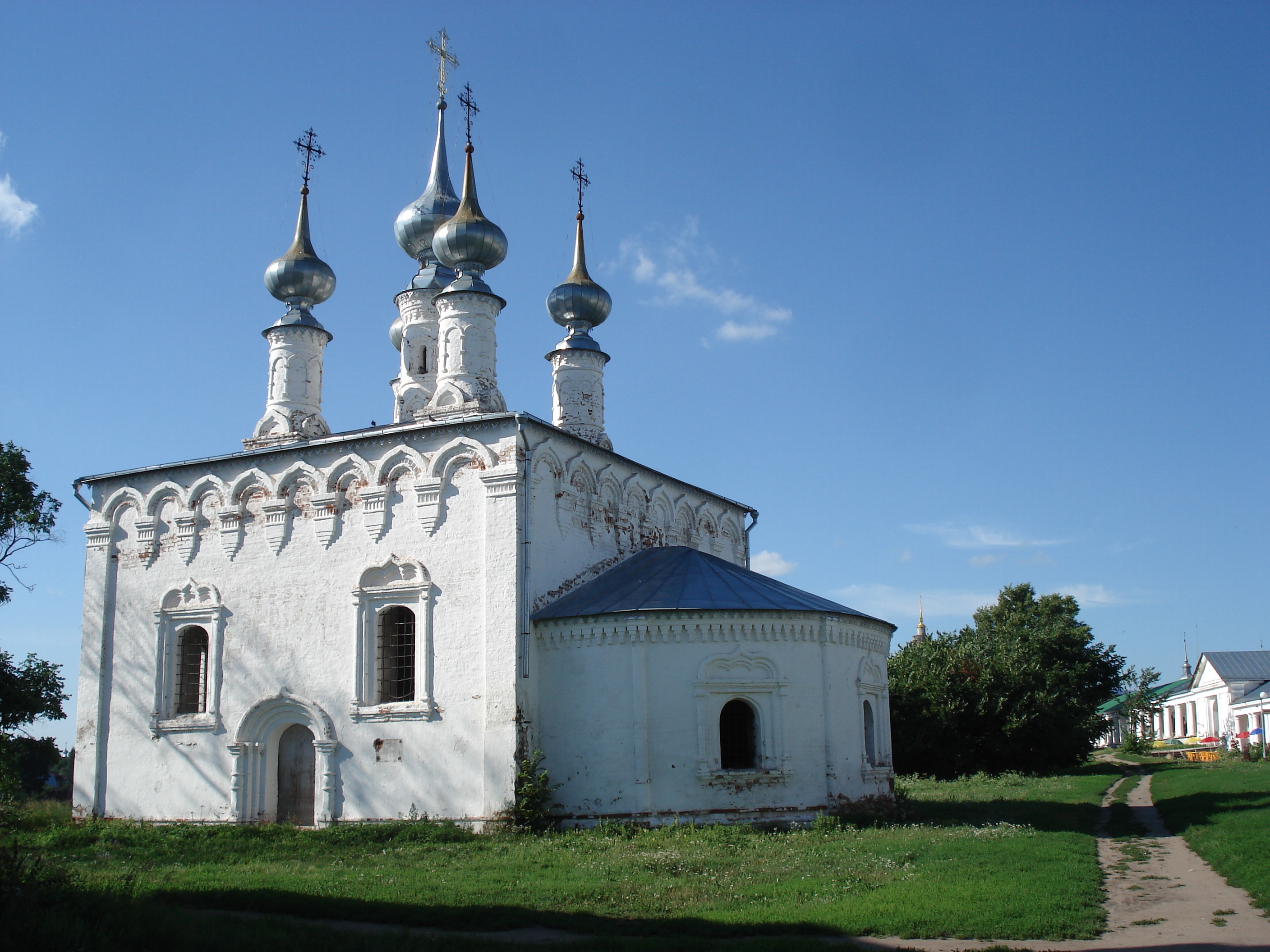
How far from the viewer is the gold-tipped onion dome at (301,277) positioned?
2066 centimetres

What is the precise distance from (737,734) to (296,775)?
6691mm

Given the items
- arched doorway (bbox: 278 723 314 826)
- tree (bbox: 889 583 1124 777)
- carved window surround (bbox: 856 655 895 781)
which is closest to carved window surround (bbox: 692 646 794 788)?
carved window surround (bbox: 856 655 895 781)

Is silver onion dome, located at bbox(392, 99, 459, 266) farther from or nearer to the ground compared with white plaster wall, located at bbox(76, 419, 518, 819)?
farther from the ground

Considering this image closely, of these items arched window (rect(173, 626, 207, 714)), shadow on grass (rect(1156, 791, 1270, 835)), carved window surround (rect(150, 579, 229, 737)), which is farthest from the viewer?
arched window (rect(173, 626, 207, 714))

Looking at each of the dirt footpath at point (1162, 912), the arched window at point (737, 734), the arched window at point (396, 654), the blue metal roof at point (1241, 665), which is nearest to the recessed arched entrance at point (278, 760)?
the arched window at point (396, 654)

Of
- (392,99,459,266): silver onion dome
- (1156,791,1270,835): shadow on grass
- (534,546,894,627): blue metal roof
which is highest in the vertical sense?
(392,99,459,266): silver onion dome

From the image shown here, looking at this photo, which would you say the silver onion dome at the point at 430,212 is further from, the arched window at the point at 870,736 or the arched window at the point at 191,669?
the arched window at the point at 870,736

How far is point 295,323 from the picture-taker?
20391 millimetres

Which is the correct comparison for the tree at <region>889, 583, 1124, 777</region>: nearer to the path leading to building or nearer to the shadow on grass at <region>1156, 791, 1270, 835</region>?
the shadow on grass at <region>1156, 791, 1270, 835</region>

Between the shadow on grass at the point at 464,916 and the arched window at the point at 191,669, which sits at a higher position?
the arched window at the point at 191,669

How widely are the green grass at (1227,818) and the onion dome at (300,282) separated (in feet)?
53.2

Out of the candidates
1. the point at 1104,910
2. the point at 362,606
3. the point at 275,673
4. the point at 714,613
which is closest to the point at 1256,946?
the point at 1104,910

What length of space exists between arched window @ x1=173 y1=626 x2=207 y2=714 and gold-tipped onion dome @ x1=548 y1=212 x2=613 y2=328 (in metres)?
8.32

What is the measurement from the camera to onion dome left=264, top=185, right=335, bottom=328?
20641mm
